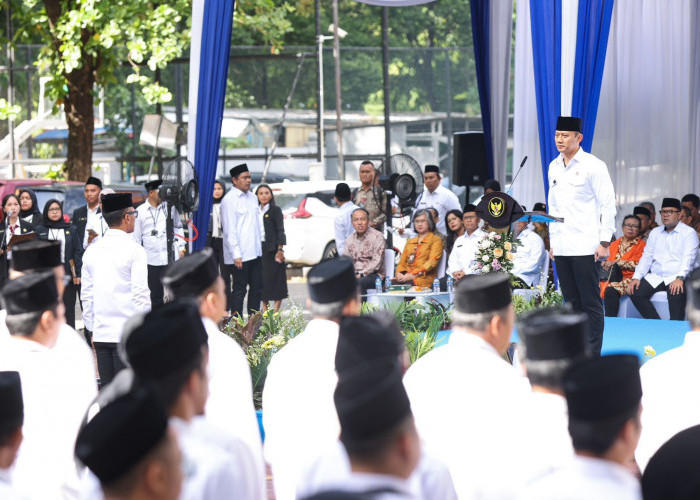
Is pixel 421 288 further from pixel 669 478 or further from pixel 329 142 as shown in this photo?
pixel 329 142

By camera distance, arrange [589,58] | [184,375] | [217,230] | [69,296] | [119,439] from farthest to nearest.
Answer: [217,230]
[69,296]
[589,58]
[184,375]
[119,439]

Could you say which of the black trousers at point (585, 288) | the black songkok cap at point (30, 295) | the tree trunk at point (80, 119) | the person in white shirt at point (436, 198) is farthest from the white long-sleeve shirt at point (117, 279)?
the tree trunk at point (80, 119)

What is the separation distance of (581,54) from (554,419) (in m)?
6.41

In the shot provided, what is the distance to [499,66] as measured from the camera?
40.6 ft

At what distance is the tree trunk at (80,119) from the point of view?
15.2 meters

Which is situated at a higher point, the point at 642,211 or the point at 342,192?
the point at 342,192

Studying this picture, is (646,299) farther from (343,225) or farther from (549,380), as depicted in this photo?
(549,380)

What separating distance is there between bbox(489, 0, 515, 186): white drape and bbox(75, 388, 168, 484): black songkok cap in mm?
10470

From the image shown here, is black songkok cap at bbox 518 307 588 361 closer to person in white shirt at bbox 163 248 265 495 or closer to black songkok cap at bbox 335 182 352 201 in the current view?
person in white shirt at bbox 163 248 265 495

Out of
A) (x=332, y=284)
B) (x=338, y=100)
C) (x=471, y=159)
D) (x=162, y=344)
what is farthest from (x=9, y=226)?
(x=338, y=100)

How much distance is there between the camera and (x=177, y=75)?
19.7m

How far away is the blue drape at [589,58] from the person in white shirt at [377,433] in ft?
22.1

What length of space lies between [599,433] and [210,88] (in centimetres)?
715

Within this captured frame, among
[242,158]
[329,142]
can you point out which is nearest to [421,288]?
[242,158]
